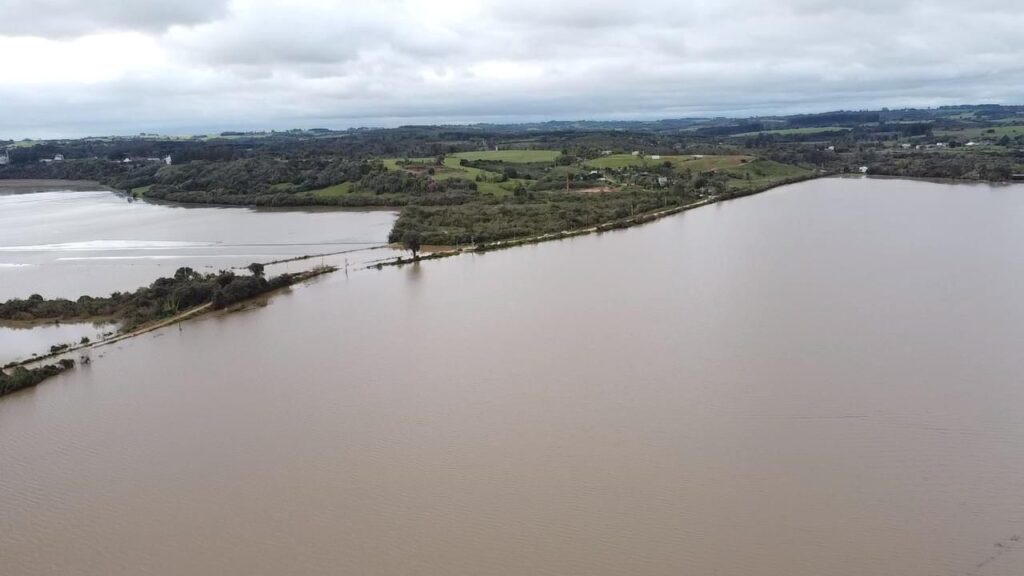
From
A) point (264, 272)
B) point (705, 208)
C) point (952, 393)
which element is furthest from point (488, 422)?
point (705, 208)

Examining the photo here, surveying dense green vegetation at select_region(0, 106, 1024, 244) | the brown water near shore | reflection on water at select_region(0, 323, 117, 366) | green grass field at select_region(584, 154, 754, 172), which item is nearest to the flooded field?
reflection on water at select_region(0, 323, 117, 366)

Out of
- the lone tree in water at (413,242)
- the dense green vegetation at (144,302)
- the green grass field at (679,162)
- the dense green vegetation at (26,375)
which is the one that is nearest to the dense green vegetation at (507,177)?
the green grass field at (679,162)

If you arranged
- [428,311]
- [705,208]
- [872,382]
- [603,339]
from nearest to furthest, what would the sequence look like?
[872,382], [603,339], [428,311], [705,208]

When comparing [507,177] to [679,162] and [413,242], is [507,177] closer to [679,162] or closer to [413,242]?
[679,162]

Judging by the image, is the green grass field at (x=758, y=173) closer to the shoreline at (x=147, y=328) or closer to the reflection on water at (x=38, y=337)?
the shoreline at (x=147, y=328)

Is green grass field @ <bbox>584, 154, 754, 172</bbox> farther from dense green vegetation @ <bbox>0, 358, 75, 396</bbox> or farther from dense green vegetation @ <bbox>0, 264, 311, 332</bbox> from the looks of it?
dense green vegetation @ <bbox>0, 358, 75, 396</bbox>

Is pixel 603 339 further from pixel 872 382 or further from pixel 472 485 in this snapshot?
pixel 472 485

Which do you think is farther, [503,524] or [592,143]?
[592,143]
